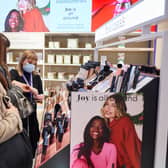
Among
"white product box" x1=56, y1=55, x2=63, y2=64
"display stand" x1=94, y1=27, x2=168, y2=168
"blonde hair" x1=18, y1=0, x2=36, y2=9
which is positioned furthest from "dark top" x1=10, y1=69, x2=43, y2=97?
"blonde hair" x1=18, y1=0, x2=36, y2=9

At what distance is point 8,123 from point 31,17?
159 inches

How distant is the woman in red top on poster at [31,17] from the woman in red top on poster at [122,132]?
417 cm

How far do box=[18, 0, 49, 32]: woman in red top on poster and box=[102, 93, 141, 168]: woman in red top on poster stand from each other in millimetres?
4175

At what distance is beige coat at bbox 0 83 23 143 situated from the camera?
1.05 meters

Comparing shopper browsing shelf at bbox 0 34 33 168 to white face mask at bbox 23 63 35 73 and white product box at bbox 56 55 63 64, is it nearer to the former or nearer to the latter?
white face mask at bbox 23 63 35 73

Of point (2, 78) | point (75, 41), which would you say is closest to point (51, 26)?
point (75, 41)

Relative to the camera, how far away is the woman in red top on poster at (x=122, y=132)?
757mm

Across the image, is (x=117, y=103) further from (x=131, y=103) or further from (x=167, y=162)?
(x=167, y=162)

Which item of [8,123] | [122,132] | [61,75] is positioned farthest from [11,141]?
[61,75]

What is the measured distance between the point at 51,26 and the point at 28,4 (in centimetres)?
75

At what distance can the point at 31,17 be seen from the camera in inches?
184

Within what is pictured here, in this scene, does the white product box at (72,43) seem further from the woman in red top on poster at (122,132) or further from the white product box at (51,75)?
the woman in red top on poster at (122,132)

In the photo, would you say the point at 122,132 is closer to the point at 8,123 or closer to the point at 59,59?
the point at 8,123

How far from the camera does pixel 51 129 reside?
3.45ft
